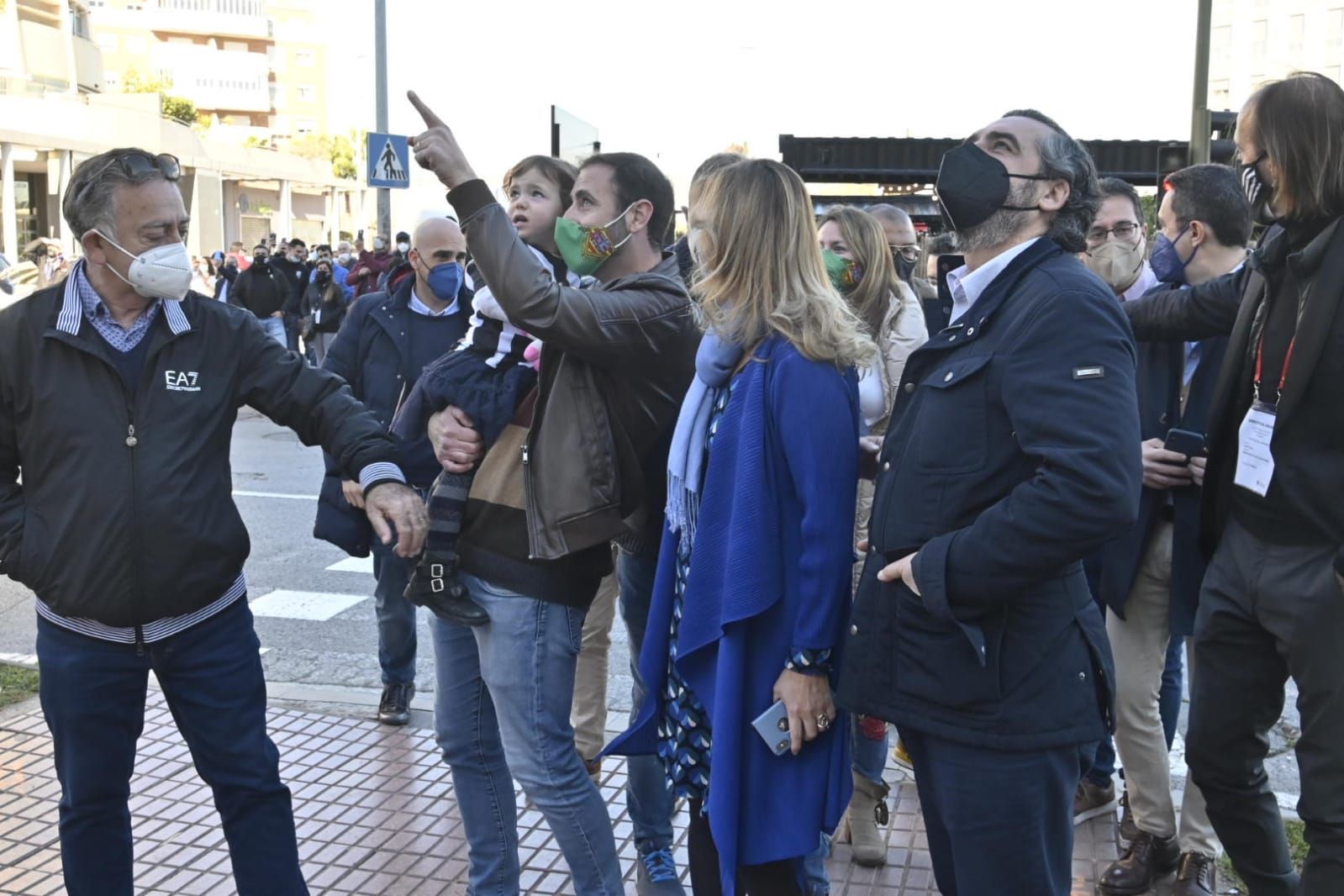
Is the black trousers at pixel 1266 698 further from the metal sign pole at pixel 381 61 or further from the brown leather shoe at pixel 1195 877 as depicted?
the metal sign pole at pixel 381 61

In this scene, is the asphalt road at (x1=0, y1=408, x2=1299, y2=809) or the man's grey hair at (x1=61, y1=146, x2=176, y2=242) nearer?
the man's grey hair at (x1=61, y1=146, x2=176, y2=242)

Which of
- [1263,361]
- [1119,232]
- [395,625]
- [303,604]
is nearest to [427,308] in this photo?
[395,625]

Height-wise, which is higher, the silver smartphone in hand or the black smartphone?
the black smartphone

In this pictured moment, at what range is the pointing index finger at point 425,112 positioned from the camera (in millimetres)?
2834

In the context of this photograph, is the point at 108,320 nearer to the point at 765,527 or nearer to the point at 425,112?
the point at 425,112

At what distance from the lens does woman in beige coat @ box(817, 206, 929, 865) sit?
401 centimetres

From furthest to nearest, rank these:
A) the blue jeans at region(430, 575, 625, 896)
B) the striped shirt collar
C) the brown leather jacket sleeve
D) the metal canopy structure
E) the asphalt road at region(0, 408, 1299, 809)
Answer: the metal canopy structure → the asphalt road at region(0, 408, 1299, 809) → the blue jeans at region(430, 575, 625, 896) → the striped shirt collar → the brown leather jacket sleeve

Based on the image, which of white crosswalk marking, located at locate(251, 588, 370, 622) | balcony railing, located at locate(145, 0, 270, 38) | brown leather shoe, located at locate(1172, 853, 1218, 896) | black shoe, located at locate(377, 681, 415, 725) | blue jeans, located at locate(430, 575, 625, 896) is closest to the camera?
blue jeans, located at locate(430, 575, 625, 896)

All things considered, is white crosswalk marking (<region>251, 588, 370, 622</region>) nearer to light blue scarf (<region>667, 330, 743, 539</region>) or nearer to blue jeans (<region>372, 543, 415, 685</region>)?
blue jeans (<region>372, 543, 415, 685</region>)

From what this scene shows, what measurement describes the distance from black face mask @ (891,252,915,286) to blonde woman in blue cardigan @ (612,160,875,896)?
2918 millimetres

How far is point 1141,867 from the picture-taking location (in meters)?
3.75

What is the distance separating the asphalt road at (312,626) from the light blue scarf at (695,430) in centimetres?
252

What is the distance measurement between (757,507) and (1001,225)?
2.58 feet

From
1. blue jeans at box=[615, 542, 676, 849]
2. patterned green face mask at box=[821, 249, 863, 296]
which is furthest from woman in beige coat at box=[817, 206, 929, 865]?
blue jeans at box=[615, 542, 676, 849]
